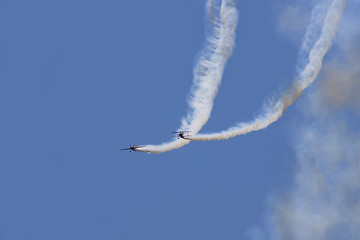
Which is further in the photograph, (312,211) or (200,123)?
(312,211)

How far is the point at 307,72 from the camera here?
43781mm

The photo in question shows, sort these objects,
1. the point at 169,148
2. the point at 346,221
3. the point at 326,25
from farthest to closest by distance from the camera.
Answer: the point at 346,221 → the point at 169,148 → the point at 326,25

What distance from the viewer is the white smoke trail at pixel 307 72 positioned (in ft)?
142

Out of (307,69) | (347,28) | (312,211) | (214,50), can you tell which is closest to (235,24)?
(214,50)

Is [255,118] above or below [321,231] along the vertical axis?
above

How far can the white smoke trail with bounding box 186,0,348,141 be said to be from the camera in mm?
43375

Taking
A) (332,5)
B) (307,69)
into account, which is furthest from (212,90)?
(332,5)

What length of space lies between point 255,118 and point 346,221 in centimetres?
1178

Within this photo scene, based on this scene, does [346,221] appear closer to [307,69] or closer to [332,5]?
[307,69]

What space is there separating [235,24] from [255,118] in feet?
20.9

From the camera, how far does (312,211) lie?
1972 inches

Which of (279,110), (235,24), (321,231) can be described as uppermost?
(235,24)

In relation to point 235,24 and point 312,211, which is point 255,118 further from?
point 312,211

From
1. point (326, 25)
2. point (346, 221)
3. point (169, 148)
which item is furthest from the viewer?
point (346, 221)
